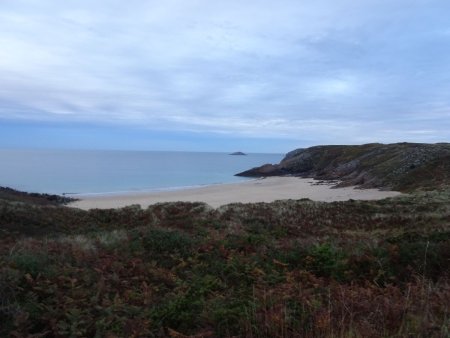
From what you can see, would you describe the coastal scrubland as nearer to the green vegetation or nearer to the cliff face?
the green vegetation

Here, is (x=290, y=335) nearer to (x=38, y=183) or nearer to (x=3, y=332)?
(x=3, y=332)

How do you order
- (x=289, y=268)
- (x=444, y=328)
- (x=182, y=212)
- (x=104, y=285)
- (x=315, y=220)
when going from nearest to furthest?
(x=444, y=328), (x=104, y=285), (x=289, y=268), (x=315, y=220), (x=182, y=212)

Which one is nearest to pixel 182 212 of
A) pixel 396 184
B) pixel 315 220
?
pixel 315 220

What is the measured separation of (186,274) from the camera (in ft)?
24.4

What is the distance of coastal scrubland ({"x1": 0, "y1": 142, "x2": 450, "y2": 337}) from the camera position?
4.57m

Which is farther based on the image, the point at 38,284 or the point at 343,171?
the point at 343,171

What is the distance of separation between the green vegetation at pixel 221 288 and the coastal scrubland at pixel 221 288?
0.02 meters

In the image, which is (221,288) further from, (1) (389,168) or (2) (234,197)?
(1) (389,168)

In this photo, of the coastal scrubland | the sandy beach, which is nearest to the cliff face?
the sandy beach

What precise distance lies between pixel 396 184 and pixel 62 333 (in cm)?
4250

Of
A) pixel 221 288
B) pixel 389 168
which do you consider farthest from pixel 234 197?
pixel 221 288

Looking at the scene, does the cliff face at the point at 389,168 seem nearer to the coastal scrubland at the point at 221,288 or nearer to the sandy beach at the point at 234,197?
the sandy beach at the point at 234,197

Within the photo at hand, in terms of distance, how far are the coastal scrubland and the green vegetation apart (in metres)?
→ 0.02

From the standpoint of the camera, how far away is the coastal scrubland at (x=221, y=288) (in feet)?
15.0
